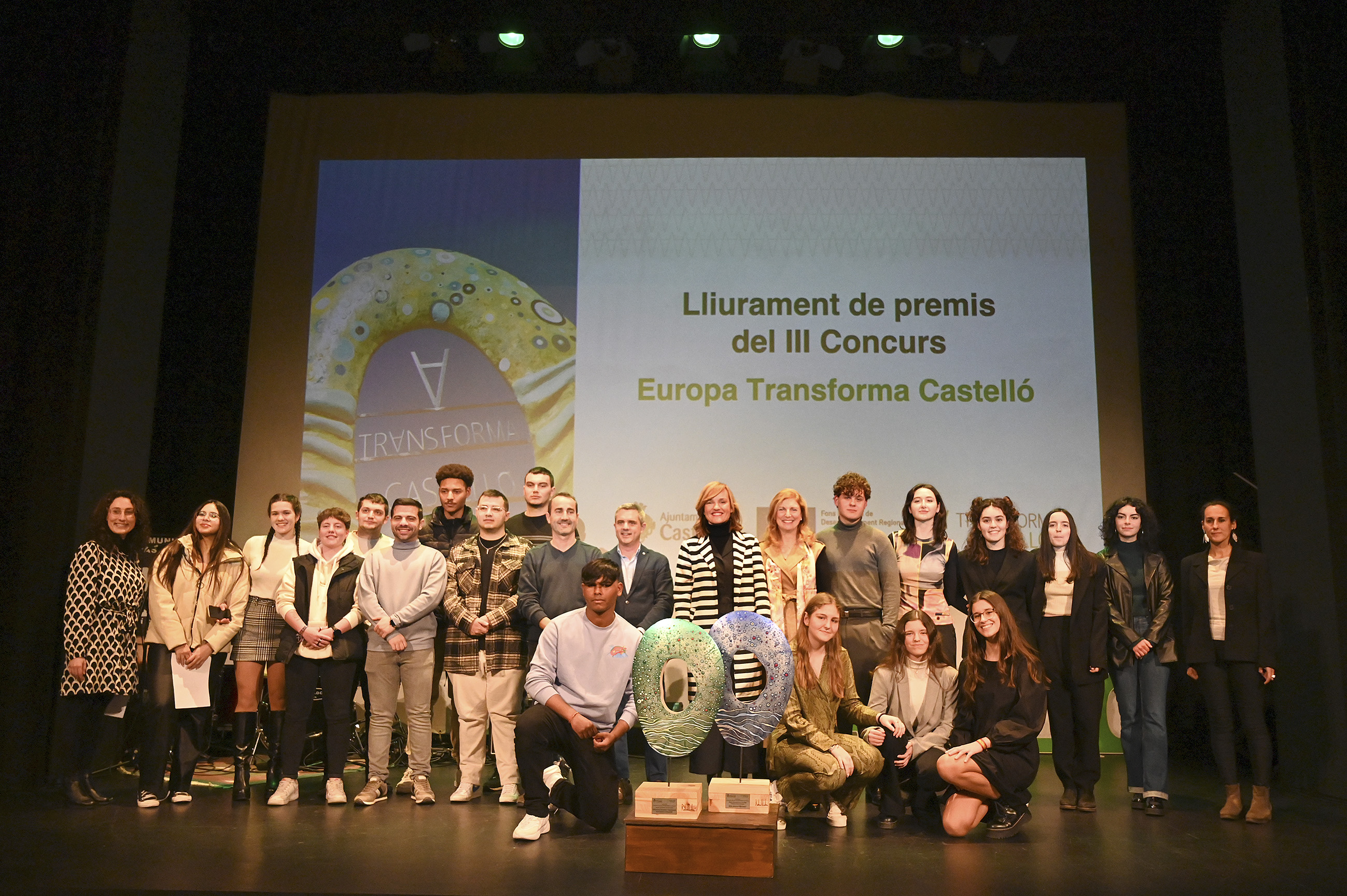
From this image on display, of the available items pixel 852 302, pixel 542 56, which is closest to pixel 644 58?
pixel 542 56

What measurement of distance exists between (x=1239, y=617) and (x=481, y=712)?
3437 millimetres

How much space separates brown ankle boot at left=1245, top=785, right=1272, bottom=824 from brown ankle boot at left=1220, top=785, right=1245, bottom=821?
4 centimetres

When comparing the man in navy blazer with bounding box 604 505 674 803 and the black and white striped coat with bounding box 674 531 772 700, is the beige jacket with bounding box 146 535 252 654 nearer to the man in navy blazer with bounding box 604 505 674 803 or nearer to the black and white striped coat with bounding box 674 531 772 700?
the man in navy blazer with bounding box 604 505 674 803

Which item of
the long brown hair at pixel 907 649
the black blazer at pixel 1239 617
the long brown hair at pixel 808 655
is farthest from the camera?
the black blazer at pixel 1239 617

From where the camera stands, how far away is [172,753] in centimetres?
470

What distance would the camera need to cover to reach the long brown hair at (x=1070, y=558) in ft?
15.4

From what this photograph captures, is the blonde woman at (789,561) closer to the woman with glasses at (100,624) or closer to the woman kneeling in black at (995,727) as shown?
the woman kneeling in black at (995,727)

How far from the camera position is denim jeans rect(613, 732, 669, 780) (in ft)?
14.7

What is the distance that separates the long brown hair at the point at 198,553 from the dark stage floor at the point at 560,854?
3.29 ft

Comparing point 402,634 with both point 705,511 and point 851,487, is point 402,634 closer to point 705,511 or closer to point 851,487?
point 705,511

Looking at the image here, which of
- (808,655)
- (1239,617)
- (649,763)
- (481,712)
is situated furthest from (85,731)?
(1239,617)

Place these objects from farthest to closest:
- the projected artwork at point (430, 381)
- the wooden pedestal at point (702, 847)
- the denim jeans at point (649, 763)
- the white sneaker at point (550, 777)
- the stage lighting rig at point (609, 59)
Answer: the stage lighting rig at point (609, 59) → the projected artwork at point (430, 381) → the denim jeans at point (649, 763) → the white sneaker at point (550, 777) → the wooden pedestal at point (702, 847)

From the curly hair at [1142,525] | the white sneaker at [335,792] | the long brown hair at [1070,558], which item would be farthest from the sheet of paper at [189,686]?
the curly hair at [1142,525]

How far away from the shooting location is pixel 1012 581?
4.75m
